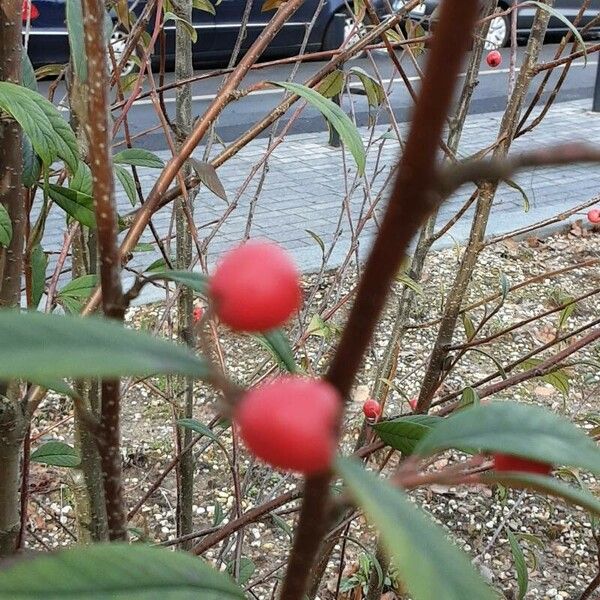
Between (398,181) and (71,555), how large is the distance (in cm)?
22

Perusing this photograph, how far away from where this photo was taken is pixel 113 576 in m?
0.36

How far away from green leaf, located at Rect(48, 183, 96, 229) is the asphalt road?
4239 mm

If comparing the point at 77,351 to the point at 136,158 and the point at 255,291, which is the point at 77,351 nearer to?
the point at 255,291

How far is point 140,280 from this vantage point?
1.53ft

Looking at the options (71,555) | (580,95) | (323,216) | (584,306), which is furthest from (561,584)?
(580,95)

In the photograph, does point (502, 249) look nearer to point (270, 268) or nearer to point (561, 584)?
point (561, 584)

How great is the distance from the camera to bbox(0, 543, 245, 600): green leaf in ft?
1.06

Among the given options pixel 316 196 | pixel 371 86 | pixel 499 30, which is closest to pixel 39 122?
pixel 371 86

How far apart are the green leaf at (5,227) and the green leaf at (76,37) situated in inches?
8.0

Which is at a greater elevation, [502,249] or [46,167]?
[46,167]

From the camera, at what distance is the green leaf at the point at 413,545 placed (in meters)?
0.26

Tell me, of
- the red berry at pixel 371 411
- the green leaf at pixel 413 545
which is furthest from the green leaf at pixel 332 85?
the green leaf at pixel 413 545

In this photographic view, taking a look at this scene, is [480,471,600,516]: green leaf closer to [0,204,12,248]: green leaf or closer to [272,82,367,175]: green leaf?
[272,82,367,175]: green leaf

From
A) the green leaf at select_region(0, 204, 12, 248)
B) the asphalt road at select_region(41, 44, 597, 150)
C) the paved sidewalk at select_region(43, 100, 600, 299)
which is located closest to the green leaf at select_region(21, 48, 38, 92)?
the green leaf at select_region(0, 204, 12, 248)
